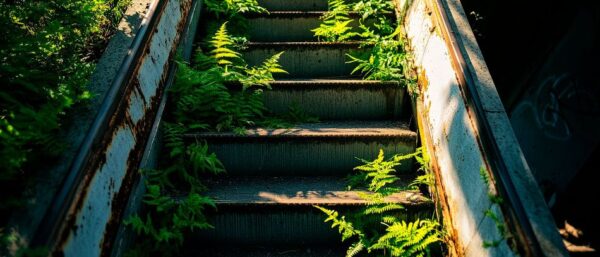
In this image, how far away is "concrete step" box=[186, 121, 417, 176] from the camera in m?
3.82

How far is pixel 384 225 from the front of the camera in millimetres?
3412

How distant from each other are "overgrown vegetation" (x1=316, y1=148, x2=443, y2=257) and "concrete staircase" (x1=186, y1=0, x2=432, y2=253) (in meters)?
0.11

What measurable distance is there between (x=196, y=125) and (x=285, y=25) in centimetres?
218

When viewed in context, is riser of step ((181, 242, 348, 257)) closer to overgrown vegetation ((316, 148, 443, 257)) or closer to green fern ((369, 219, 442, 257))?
overgrown vegetation ((316, 148, 443, 257))

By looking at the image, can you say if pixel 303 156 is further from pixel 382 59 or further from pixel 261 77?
pixel 382 59

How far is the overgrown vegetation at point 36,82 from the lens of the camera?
222cm

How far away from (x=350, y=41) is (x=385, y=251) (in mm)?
→ 2618

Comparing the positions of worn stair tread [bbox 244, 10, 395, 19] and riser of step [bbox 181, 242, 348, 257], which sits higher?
worn stair tread [bbox 244, 10, 395, 19]

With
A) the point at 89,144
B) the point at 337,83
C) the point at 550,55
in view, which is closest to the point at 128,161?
the point at 89,144

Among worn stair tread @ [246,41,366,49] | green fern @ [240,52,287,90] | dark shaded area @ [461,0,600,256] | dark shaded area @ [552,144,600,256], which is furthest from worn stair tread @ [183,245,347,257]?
dark shaded area @ [552,144,600,256]

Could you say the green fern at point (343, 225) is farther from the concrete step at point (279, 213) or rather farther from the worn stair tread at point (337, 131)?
the worn stair tread at point (337, 131)

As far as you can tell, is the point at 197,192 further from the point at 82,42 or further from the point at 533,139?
the point at 533,139

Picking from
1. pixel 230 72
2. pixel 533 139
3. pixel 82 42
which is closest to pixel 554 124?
pixel 533 139

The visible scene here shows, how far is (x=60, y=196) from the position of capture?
2100 millimetres
